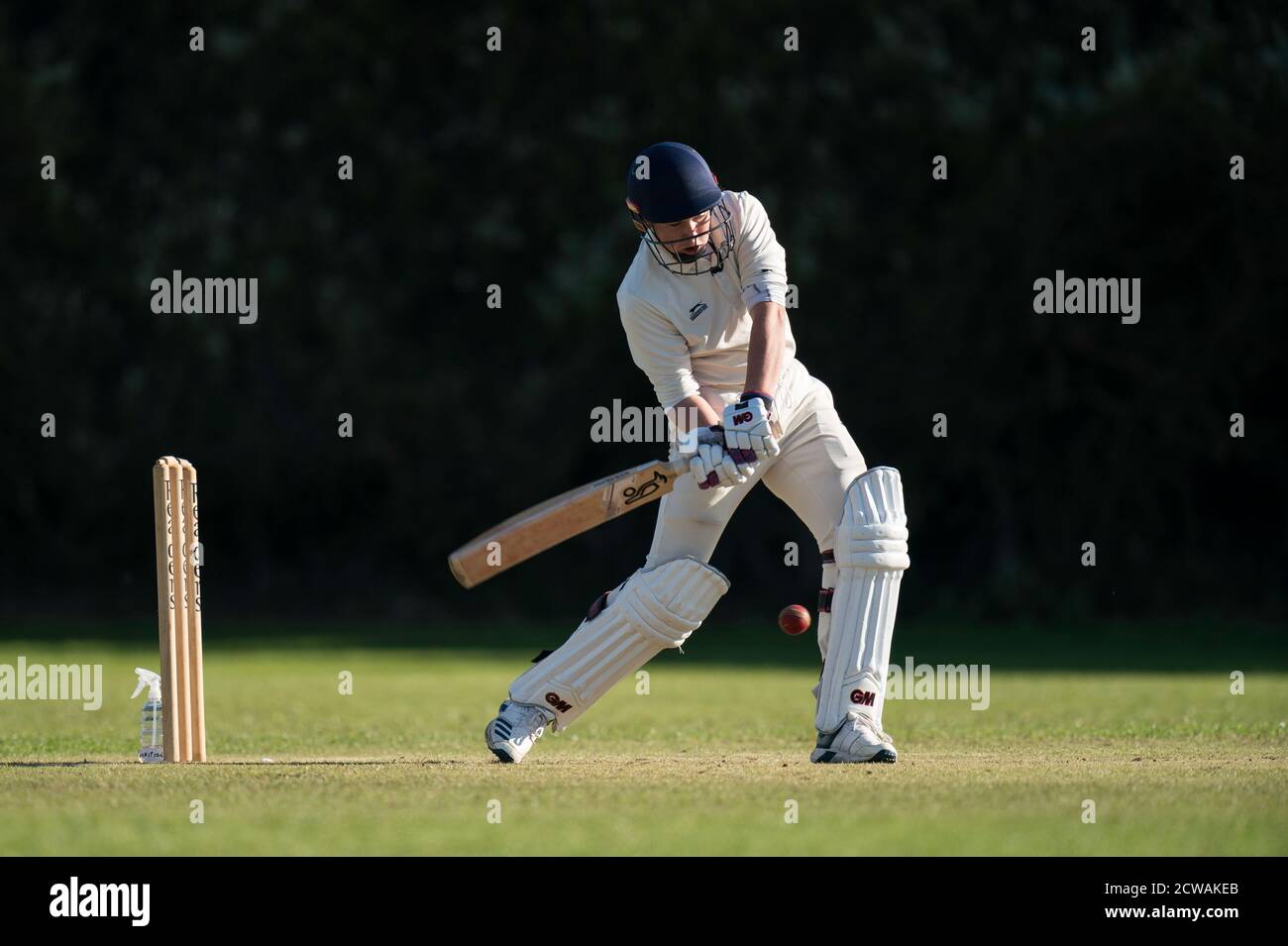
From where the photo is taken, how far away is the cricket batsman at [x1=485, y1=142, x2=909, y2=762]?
477cm

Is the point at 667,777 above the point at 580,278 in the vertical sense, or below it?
below

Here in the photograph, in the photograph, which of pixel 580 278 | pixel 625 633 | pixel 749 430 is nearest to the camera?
pixel 749 430

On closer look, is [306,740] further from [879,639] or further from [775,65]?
[775,65]

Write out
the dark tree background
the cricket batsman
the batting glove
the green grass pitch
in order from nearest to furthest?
the green grass pitch, the batting glove, the cricket batsman, the dark tree background

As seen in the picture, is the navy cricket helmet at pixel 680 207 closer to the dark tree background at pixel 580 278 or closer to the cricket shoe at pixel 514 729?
the cricket shoe at pixel 514 729

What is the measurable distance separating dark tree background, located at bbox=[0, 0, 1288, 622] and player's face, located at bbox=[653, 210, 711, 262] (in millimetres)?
7230

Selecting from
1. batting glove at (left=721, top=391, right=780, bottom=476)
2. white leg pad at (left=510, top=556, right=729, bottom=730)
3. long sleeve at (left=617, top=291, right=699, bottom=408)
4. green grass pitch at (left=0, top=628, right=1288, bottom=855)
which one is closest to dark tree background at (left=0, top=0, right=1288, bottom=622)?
green grass pitch at (left=0, top=628, right=1288, bottom=855)

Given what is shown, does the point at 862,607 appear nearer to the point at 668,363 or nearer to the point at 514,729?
the point at 668,363

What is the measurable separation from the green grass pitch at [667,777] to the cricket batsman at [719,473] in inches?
8.3

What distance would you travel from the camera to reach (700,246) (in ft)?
16.1

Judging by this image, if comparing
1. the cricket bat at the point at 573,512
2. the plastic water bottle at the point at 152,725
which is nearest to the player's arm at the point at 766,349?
the cricket bat at the point at 573,512

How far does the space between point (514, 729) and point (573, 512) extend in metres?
0.59

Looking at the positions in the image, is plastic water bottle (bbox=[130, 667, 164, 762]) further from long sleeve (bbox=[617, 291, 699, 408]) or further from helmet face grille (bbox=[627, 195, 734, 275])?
helmet face grille (bbox=[627, 195, 734, 275])

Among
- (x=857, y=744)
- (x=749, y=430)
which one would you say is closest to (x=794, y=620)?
(x=857, y=744)
